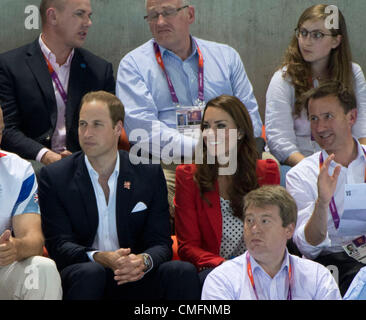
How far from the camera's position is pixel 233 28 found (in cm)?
522

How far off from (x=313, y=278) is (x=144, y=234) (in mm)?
928

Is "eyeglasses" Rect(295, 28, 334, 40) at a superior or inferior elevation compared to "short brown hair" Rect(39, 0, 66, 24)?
inferior

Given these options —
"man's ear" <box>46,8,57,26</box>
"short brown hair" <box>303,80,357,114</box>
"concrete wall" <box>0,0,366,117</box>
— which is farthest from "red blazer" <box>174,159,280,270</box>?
"concrete wall" <box>0,0,366,117</box>

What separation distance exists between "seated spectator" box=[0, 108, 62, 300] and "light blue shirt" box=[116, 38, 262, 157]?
1.02 metres

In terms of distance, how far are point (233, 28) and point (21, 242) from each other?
2533 millimetres

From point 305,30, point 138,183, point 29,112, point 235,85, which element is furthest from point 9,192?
point 305,30

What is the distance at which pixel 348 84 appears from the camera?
4.63 metres

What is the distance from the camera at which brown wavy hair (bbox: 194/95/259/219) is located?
12.4ft

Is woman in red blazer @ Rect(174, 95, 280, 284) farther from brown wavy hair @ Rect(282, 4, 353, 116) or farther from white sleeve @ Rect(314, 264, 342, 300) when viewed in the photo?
brown wavy hair @ Rect(282, 4, 353, 116)

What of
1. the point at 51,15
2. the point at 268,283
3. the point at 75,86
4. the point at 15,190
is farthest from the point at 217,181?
the point at 51,15

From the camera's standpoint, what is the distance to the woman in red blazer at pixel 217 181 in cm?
376

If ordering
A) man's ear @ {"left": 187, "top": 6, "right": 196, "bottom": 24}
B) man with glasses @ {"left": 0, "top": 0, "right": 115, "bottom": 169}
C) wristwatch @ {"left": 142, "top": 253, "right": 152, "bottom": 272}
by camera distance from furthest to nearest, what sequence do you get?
man's ear @ {"left": 187, "top": 6, "right": 196, "bottom": 24} → man with glasses @ {"left": 0, "top": 0, "right": 115, "bottom": 169} → wristwatch @ {"left": 142, "top": 253, "right": 152, "bottom": 272}

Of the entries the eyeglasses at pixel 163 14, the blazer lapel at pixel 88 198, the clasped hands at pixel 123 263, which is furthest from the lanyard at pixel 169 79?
the clasped hands at pixel 123 263

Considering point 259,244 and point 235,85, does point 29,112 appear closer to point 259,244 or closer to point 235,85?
point 235,85
